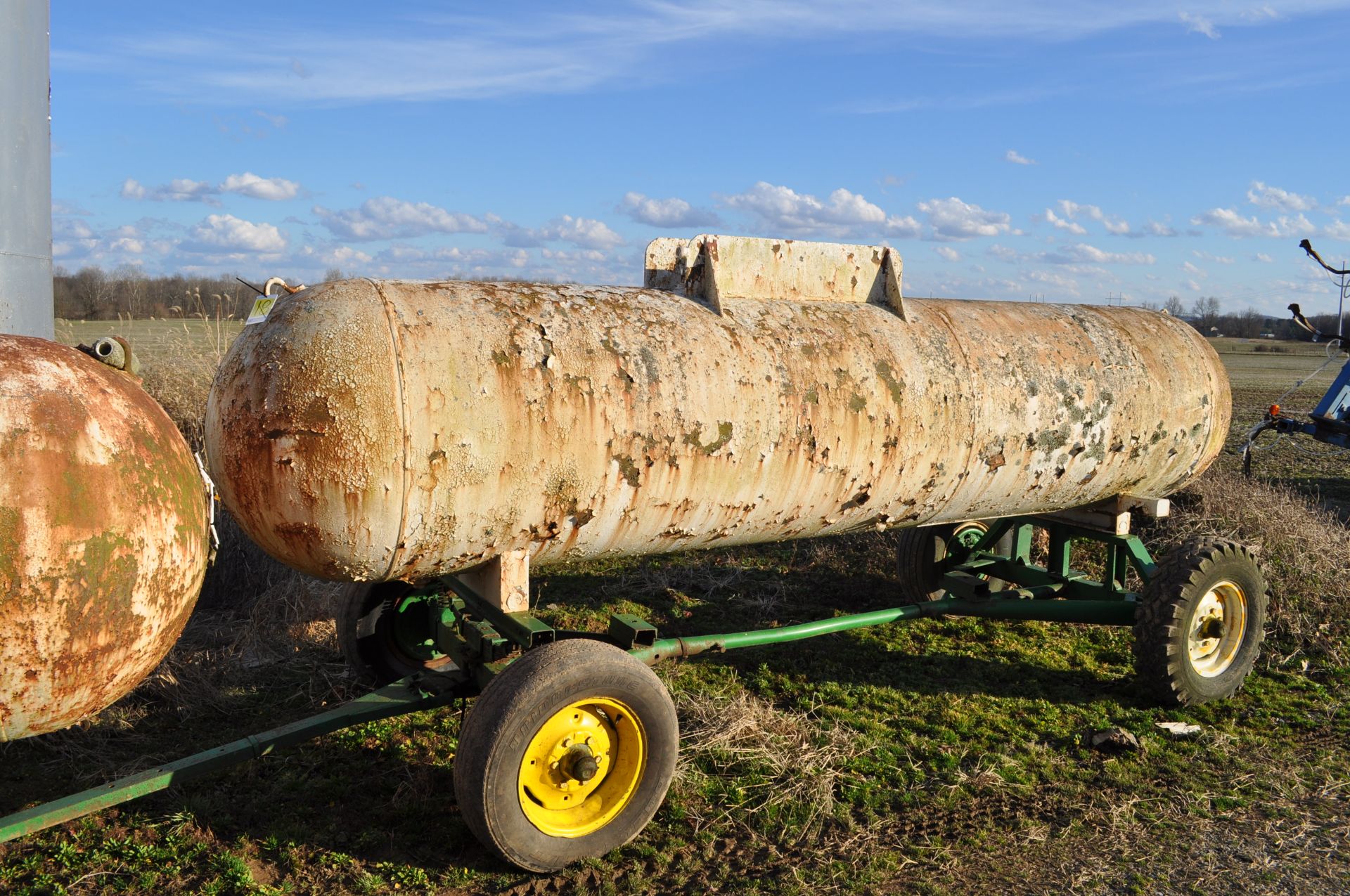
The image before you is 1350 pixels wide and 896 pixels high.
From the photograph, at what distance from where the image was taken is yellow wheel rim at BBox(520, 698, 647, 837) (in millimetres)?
3180

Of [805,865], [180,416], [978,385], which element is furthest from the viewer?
[180,416]

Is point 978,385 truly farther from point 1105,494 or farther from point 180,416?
point 180,416

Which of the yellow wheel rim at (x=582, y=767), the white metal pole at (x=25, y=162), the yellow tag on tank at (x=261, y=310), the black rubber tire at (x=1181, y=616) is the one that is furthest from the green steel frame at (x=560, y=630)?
the white metal pole at (x=25, y=162)

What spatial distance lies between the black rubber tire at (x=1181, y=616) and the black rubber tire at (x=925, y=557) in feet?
4.27

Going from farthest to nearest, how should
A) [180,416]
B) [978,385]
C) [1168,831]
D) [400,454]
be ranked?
[180,416] → [978,385] → [1168,831] → [400,454]

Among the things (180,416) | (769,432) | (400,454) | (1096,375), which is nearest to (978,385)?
(1096,375)

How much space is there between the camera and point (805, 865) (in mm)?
3230

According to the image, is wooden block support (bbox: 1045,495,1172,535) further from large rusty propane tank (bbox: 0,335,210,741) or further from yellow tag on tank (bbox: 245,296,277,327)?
large rusty propane tank (bbox: 0,335,210,741)

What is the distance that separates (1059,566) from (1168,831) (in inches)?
80.3

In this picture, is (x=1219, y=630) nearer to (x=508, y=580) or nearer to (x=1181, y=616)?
(x=1181, y=616)

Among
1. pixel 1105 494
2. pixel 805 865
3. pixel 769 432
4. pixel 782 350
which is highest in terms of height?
pixel 782 350

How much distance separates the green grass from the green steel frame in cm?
35

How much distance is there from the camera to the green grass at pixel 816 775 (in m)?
3.20

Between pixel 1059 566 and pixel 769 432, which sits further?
pixel 1059 566
